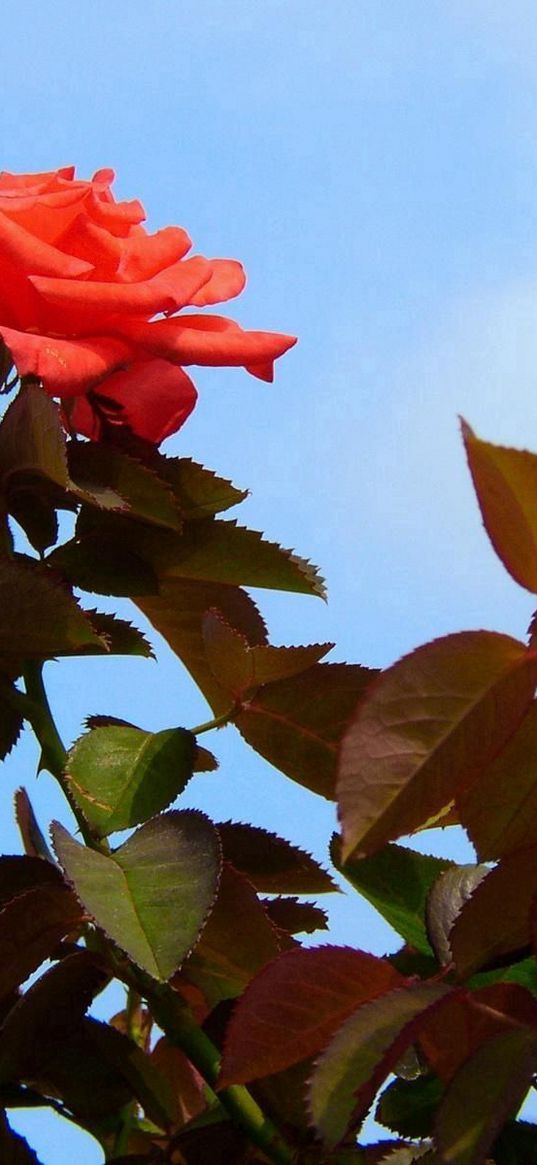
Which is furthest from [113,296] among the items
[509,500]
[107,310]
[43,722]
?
[509,500]

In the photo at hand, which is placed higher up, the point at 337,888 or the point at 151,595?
the point at 151,595

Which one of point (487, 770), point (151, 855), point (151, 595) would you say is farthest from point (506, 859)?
point (151, 595)

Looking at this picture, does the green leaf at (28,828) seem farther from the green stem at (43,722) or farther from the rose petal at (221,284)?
the rose petal at (221,284)

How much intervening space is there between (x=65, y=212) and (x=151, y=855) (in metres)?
0.37

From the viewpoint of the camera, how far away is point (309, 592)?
0.72m

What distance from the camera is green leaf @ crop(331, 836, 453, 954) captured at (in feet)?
2.23

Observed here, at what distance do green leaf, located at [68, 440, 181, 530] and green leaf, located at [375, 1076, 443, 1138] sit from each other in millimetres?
284

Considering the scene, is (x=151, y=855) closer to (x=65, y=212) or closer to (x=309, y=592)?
(x=309, y=592)

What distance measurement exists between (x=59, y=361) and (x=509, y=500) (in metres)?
0.31

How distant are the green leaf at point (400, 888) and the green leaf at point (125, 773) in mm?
89

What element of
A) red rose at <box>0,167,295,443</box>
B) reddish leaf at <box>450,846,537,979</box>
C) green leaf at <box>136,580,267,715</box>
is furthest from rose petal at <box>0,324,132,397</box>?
reddish leaf at <box>450,846,537,979</box>

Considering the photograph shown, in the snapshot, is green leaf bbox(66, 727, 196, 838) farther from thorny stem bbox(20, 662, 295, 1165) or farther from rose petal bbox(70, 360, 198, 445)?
rose petal bbox(70, 360, 198, 445)

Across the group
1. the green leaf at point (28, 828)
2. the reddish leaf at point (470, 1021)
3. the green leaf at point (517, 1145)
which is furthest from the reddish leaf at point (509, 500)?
the green leaf at point (28, 828)

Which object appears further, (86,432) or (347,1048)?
(86,432)
